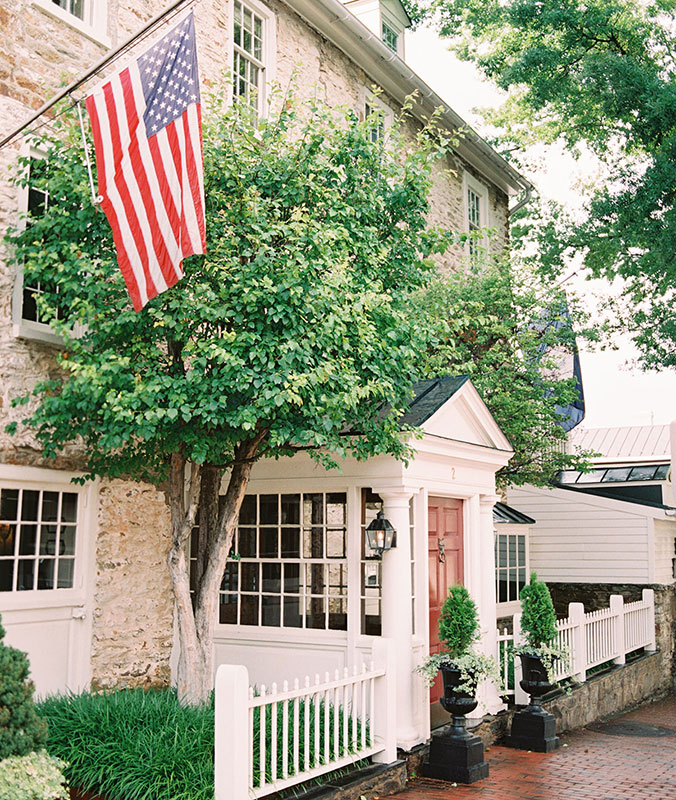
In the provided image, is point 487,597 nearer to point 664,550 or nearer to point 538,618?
point 538,618

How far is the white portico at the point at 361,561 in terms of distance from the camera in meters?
8.39

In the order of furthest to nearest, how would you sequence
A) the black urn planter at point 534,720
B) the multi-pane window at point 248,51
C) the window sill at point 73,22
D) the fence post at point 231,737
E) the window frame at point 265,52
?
the window frame at point 265,52 < the multi-pane window at point 248,51 < the black urn planter at point 534,720 < the window sill at point 73,22 < the fence post at point 231,737

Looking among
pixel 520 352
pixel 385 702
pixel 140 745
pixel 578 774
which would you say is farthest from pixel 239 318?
pixel 520 352

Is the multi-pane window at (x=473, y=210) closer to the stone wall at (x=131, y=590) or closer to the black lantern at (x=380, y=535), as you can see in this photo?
the black lantern at (x=380, y=535)

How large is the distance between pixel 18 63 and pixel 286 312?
356cm

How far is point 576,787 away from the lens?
8102 millimetres

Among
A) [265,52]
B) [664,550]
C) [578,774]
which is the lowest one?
[578,774]

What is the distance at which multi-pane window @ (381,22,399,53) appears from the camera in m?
15.5

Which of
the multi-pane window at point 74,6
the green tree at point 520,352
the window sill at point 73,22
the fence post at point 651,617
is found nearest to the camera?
the window sill at point 73,22

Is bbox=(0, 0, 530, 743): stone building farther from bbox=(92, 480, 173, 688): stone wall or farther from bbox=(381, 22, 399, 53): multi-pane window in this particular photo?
bbox=(381, 22, 399, 53): multi-pane window

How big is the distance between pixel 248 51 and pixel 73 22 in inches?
123

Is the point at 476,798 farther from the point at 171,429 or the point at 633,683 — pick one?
the point at 633,683

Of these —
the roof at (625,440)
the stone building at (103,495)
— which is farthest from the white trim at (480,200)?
the roof at (625,440)

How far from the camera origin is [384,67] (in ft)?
44.8
